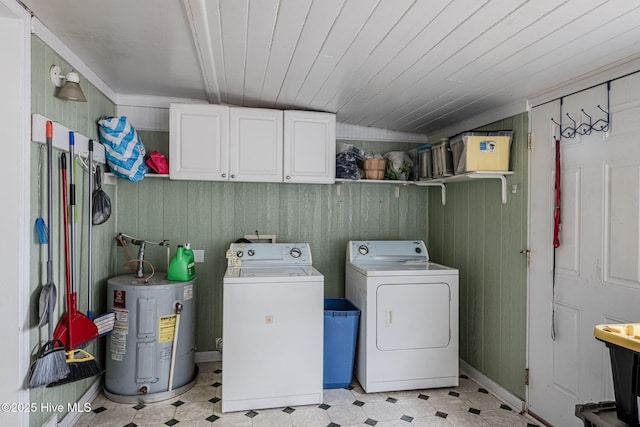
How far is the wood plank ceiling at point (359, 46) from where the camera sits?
1635 mm

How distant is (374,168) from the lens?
3.46 metres

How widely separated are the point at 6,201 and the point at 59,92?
0.69 metres

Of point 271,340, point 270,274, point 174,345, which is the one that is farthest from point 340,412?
point 174,345

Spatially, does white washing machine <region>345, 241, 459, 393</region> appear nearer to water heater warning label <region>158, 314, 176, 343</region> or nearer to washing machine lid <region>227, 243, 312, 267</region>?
washing machine lid <region>227, 243, 312, 267</region>

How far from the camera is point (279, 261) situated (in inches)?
126

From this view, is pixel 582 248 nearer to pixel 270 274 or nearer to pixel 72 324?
pixel 270 274

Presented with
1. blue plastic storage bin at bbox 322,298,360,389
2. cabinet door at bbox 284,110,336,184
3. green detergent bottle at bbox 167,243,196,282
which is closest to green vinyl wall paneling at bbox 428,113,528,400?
blue plastic storage bin at bbox 322,298,360,389

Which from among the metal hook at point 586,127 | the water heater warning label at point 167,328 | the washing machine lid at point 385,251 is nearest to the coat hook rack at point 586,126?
the metal hook at point 586,127

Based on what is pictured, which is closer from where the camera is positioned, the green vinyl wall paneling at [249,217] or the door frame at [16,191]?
the door frame at [16,191]

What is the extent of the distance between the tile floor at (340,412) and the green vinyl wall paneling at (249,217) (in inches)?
33.7

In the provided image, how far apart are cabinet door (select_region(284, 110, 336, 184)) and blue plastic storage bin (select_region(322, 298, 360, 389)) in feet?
3.65

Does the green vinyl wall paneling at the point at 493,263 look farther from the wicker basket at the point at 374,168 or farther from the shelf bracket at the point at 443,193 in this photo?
the wicker basket at the point at 374,168

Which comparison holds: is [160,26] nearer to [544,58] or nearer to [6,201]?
[6,201]

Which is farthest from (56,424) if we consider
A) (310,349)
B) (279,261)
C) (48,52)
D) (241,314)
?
(48,52)
